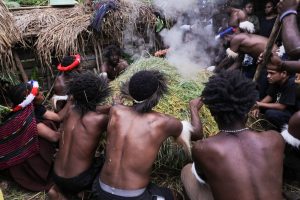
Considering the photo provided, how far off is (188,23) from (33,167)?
5416mm

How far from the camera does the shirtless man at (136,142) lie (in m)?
3.00

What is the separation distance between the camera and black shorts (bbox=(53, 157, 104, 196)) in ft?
11.3

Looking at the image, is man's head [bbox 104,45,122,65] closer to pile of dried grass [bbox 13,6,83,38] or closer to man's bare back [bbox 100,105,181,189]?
pile of dried grass [bbox 13,6,83,38]

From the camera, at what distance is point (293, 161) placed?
369 cm

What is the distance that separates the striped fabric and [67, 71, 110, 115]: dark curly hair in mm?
778

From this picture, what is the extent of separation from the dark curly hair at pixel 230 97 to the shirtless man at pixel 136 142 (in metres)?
0.62

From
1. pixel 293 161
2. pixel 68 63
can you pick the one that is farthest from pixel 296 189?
pixel 68 63

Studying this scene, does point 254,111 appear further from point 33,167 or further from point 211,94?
point 33,167

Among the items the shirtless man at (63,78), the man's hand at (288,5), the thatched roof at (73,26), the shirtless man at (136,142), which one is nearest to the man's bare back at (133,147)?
the shirtless man at (136,142)

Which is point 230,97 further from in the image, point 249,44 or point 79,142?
point 249,44

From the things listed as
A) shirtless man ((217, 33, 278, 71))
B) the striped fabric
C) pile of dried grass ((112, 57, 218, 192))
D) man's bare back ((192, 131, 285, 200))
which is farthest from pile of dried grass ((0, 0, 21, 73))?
man's bare back ((192, 131, 285, 200))

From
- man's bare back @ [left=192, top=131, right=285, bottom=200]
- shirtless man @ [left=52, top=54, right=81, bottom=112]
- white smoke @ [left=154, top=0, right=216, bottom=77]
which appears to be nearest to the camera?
man's bare back @ [left=192, top=131, right=285, bottom=200]

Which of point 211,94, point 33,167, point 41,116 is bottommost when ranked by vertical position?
point 33,167

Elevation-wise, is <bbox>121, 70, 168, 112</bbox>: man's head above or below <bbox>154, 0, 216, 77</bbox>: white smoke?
above
